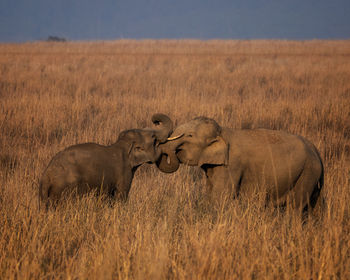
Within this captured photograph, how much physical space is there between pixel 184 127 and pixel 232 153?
0.58m

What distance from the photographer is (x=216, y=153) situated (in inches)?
174

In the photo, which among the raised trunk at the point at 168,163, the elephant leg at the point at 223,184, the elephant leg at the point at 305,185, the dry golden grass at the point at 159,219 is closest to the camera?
the dry golden grass at the point at 159,219

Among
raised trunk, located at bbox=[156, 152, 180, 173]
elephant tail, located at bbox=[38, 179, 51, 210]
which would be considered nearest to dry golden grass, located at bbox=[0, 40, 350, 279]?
elephant tail, located at bbox=[38, 179, 51, 210]

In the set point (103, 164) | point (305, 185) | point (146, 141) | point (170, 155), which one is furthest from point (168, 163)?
point (305, 185)

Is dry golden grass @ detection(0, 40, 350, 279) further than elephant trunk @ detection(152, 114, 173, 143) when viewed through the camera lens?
No

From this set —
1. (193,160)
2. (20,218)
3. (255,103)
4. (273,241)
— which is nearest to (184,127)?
(193,160)

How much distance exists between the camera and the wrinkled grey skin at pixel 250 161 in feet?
14.6

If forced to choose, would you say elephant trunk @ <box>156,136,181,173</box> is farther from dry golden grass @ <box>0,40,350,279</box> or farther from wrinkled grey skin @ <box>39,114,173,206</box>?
dry golden grass @ <box>0,40,350,279</box>

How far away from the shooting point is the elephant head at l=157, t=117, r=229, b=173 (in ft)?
14.5

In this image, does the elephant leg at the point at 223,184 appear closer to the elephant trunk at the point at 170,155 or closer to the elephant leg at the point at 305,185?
the elephant trunk at the point at 170,155

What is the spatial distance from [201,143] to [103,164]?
104cm

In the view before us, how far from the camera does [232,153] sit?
14.7ft

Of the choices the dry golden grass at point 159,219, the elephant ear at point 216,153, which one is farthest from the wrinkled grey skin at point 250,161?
the dry golden grass at point 159,219

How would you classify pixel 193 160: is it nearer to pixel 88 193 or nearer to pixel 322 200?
pixel 88 193
